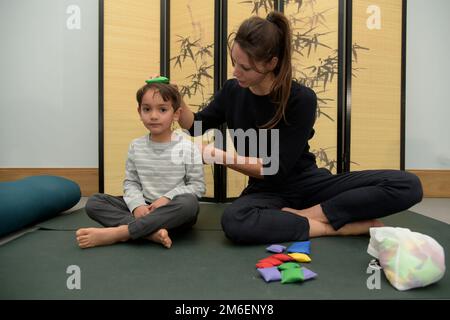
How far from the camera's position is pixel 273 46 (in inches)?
38.9

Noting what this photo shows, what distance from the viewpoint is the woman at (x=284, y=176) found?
38.9 inches

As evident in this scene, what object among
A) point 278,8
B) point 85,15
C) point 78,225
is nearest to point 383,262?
point 78,225

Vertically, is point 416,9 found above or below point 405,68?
above

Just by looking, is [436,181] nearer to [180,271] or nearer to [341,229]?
[341,229]

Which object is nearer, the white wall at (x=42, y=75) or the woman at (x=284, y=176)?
the woman at (x=284, y=176)

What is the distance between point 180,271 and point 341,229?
0.55 m

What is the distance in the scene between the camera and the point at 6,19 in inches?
82.6

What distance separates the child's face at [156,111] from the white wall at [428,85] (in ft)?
5.37

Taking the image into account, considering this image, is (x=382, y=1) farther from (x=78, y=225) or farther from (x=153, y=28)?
(x=78, y=225)

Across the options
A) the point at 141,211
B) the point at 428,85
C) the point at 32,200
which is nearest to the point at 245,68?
the point at 141,211

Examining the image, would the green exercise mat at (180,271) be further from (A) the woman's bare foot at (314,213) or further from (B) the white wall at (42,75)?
(B) the white wall at (42,75)

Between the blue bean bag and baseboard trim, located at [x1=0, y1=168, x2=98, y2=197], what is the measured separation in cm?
55

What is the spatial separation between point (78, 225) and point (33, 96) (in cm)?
124

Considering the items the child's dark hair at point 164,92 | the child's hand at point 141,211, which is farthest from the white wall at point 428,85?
the child's hand at point 141,211
